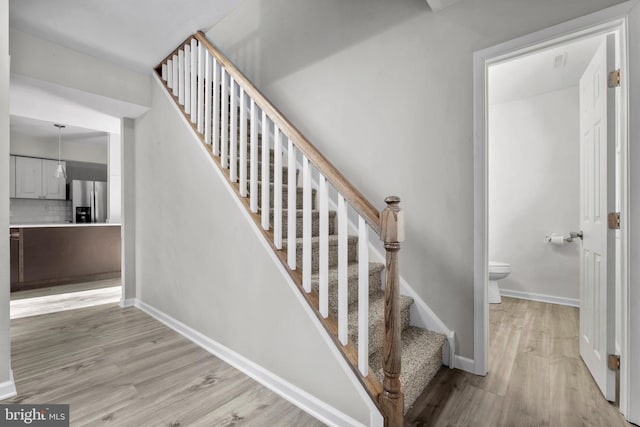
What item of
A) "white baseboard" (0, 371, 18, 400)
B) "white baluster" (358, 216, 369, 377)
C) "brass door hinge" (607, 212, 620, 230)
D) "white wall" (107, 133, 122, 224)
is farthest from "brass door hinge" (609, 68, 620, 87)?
"white wall" (107, 133, 122, 224)

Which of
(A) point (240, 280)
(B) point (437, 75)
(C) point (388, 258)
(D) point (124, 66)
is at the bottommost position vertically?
(A) point (240, 280)

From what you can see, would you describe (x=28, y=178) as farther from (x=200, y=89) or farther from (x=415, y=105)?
(x=415, y=105)

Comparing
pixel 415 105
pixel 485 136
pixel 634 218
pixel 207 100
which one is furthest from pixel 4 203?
pixel 634 218

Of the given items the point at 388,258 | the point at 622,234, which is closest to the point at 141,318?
the point at 388,258

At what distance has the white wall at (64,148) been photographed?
554 centimetres

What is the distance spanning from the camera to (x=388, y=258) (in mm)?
1361

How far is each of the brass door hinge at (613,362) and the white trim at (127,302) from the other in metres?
4.12

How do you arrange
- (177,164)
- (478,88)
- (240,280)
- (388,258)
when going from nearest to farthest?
(388,258) → (478,88) → (240,280) → (177,164)

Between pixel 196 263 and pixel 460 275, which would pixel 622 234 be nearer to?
pixel 460 275

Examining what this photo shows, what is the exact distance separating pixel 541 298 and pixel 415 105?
9.62 feet

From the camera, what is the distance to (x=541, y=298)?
11.8ft

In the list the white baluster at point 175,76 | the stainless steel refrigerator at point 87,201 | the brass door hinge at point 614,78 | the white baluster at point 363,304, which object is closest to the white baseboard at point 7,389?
the white baluster at point 363,304

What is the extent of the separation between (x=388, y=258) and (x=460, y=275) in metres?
0.92

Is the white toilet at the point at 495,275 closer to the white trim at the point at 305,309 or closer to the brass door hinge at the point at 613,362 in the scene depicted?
the brass door hinge at the point at 613,362
